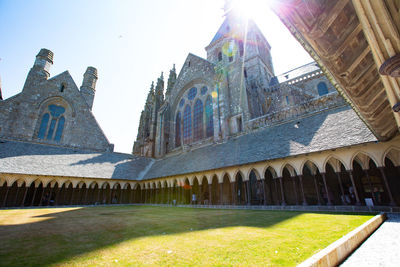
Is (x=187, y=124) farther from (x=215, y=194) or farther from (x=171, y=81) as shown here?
(x=215, y=194)

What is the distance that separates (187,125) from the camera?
27000 millimetres

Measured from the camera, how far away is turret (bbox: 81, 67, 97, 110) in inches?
1240

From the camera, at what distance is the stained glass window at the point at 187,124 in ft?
87.0

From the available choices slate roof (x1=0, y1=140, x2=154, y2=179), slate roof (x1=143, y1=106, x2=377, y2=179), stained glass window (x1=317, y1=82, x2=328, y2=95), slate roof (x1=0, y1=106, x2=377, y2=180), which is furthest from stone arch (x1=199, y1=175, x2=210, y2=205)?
stained glass window (x1=317, y1=82, x2=328, y2=95)

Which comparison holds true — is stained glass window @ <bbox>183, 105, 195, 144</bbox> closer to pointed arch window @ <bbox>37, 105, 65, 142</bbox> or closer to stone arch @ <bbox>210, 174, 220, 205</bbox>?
stone arch @ <bbox>210, 174, 220, 205</bbox>

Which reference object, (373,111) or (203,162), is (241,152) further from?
(373,111)

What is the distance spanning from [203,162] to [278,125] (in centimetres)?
738

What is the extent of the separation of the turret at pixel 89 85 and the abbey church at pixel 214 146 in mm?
184

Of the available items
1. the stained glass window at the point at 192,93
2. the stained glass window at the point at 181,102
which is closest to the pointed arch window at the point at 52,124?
the stained glass window at the point at 181,102

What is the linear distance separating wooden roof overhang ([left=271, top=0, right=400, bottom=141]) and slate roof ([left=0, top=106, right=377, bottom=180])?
21.4ft

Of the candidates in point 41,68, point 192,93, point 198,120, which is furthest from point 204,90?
point 41,68

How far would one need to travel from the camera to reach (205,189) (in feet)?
65.5

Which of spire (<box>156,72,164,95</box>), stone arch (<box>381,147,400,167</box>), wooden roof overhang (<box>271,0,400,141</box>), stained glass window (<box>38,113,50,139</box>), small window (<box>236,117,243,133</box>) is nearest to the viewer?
wooden roof overhang (<box>271,0,400,141</box>)

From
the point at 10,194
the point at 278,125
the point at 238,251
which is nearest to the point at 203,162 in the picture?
the point at 278,125
